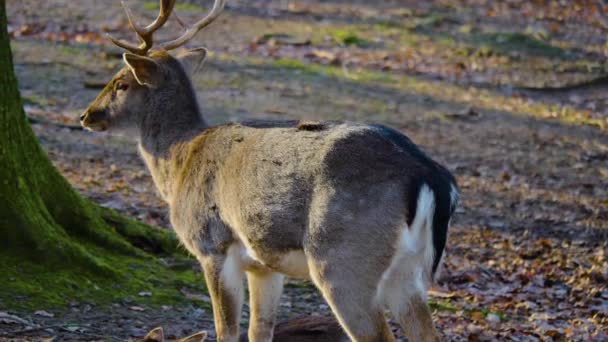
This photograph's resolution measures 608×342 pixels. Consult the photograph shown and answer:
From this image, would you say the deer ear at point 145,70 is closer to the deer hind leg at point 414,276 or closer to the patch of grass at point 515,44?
the deer hind leg at point 414,276

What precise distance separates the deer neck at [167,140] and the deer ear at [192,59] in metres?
0.38

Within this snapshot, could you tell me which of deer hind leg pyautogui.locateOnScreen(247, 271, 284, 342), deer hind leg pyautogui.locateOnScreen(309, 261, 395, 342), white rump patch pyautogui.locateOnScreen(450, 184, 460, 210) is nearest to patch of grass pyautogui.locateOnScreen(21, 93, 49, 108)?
deer hind leg pyautogui.locateOnScreen(247, 271, 284, 342)

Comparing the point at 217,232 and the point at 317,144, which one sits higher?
the point at 317,144

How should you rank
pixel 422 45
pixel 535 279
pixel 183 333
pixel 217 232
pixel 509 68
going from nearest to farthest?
pixel 217 232
pixel 183 333
pixel 535 279
pixel 509 68
pixel 422 45

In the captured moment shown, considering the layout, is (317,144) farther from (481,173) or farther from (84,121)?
(481,173)

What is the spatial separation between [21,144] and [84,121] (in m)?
0.52

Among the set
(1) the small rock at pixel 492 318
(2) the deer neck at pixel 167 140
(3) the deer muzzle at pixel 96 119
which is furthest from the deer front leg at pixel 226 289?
(1) the small rock at pixel 492 318

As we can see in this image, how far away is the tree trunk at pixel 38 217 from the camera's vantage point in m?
6.96

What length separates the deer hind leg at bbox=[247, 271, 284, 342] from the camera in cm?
671

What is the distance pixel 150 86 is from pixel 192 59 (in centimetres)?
45

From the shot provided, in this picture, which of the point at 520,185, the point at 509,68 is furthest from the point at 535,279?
the point at 509,68

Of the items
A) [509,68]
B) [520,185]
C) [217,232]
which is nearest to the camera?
[217,232]

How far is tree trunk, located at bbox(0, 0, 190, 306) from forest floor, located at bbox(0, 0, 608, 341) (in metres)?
0.43

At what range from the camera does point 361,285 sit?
548cm
